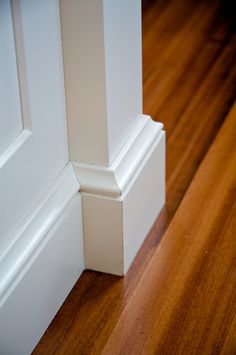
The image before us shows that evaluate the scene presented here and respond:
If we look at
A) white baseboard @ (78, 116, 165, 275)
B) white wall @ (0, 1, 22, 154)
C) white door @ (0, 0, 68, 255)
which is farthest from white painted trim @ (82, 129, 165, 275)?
white wall @ (0, 1, 22, 154)

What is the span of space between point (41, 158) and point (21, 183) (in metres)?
0.07

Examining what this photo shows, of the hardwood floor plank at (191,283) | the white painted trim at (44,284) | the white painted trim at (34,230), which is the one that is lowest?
the hardwood floor plank at (191,283)

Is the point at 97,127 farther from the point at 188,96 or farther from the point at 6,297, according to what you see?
the point at 188,96

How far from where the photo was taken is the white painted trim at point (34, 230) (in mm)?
1128

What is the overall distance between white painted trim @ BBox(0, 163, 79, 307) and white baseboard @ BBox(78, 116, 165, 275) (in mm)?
39

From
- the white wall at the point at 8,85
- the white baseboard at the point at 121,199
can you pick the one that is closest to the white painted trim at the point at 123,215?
the white baseboard at the point at 121,199

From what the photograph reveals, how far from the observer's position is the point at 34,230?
3.91 feet

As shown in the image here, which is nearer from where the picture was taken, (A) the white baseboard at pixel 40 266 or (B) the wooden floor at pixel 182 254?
(A) the white baseboard at pixel 40 266

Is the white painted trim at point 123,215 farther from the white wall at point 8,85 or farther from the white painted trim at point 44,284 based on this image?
the white wall at point 8,85

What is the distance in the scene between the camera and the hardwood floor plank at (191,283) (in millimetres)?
1254

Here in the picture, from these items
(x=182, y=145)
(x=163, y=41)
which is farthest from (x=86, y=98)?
(x=163, y=41)

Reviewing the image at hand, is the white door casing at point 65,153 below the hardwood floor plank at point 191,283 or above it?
above

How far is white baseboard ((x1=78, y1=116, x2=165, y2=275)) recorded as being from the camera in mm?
1298

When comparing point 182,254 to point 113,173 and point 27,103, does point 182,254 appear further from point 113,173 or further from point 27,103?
point 27,103
